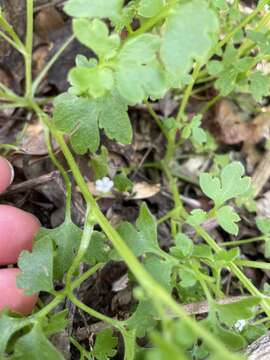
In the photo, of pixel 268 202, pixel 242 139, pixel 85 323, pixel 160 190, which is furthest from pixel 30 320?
pixel 242 139

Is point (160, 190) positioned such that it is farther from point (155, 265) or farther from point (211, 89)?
point (155, 265)

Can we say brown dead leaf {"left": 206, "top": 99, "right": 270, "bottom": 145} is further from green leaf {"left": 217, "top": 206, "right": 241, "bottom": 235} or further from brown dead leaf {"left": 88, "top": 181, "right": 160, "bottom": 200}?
green leaf {"left": 217, "top": 206, "right": 241, "bottom": 235}

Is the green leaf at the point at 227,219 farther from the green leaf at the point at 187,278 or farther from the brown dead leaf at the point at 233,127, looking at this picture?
the brown dead leaf at the point at 233,127

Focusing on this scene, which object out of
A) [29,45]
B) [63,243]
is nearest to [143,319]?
[63,243]

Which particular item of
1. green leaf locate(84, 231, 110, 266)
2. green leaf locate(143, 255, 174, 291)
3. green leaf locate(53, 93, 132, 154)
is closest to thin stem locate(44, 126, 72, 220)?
green leaf locate(84, 231, 110, 266)

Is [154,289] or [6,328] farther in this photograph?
[6,328]

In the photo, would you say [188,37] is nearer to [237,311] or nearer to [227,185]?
[227,185]
